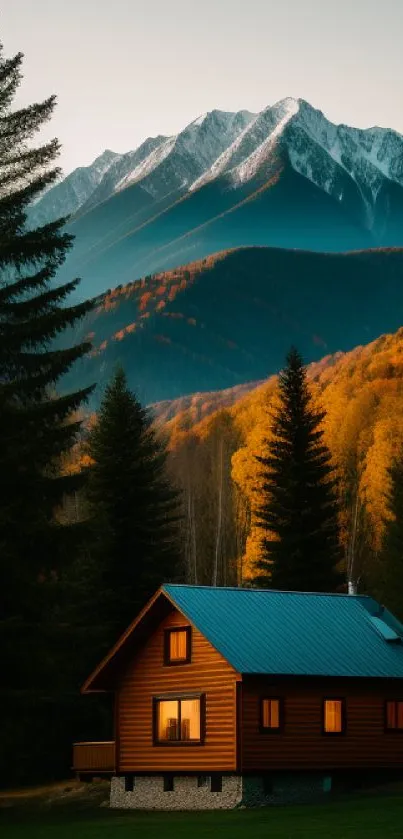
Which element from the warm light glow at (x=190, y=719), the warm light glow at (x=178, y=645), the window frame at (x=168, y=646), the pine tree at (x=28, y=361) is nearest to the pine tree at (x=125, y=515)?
the window frame at (x=168, y=646)

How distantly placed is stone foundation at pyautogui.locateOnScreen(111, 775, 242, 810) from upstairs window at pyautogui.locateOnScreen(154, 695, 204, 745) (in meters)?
1.20

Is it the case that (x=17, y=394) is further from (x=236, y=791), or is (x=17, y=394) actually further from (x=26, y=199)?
(x=236, y=791)

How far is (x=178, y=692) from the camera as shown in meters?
47.3

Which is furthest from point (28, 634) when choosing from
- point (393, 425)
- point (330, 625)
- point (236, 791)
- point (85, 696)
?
point (393, 425)

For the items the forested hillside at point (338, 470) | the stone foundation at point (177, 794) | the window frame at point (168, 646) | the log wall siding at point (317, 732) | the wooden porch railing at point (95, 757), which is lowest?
the stone foundation at point (177, 794)

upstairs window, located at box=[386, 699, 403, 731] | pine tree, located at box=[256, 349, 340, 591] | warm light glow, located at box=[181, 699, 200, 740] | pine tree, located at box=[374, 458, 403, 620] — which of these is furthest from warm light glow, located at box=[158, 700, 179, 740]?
pine tree, located at box=[374, 458, 403, 620]

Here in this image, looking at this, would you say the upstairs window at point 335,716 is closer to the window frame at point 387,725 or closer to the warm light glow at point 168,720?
the window frame at point 387,725

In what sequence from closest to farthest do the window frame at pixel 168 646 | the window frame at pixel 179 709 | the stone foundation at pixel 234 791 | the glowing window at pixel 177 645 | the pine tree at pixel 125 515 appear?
the stone foundation at pixel 234 791 → the window frame at pixel 179 709 → the window frame at pixel 168 646 → the glowing window at pixel 177 645 → the pine tree at pixel 125 515

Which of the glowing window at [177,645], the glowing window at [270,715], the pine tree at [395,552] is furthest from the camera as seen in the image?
the pine tree at [395,552]

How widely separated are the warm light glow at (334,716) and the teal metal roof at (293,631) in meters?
1.25

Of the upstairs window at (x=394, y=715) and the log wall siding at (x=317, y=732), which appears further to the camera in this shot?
the upstairs window at (x=394, y=715)

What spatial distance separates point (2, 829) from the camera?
1561 inches

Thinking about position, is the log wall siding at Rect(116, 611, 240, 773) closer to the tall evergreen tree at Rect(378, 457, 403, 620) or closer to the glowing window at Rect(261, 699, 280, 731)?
the glowing window at Rect(261, 699, 280, 731)

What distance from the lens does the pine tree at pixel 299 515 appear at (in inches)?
2408
